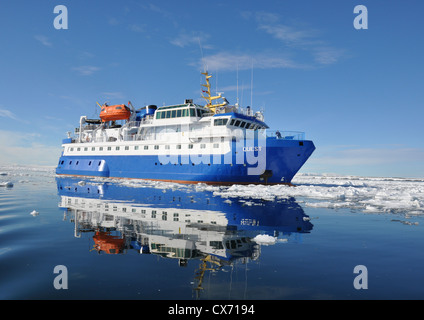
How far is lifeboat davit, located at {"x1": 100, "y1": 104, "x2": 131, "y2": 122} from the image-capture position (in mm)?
33469

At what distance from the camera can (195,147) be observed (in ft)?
81.4

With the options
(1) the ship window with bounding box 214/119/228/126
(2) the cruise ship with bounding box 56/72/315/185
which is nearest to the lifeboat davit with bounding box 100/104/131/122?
(2) the cruise ship with bounding box 56/72/315/185

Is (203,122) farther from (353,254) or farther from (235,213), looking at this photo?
(353,254)

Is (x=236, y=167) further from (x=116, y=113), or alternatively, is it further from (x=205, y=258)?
(x=116, y=113)

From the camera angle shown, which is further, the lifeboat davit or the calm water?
the lifeboat davit

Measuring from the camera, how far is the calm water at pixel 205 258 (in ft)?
11.0

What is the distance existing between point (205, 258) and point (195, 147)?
20.5 metres

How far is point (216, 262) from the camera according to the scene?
4.39m

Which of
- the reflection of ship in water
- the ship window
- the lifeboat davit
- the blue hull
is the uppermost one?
the lifeboat davit

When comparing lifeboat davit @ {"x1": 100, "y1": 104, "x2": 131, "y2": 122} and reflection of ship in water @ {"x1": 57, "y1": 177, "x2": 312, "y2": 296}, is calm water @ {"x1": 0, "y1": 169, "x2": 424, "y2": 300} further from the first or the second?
lifeboat davit @ {"x1": 100, "y1": 104, "x2": 131, "y2": 122}

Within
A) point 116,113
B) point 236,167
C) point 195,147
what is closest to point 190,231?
point 236,167

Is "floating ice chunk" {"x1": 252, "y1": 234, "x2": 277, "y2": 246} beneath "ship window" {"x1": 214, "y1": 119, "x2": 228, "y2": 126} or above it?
beneath

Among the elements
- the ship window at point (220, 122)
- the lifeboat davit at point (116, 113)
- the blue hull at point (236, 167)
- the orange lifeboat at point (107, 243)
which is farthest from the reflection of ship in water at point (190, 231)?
the lifeboat davit at point (116, 113)

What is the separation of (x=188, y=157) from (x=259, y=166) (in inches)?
290
